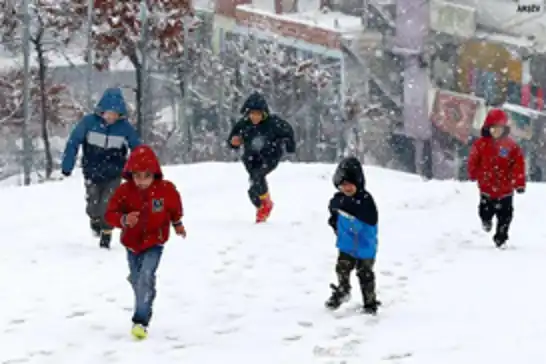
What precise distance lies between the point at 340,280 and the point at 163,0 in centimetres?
2845

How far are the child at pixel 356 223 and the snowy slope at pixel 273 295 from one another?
327mm

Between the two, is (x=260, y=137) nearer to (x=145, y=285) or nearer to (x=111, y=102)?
(x=111, y=102)

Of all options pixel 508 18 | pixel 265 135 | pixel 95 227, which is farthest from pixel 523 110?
pixel 95 227

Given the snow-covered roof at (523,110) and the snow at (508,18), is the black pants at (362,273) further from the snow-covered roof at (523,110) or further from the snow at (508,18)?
the snow at (508,18)

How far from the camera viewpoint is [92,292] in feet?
28.3

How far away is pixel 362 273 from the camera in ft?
25.4

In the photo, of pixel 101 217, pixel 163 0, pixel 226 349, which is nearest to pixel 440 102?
pixel 163 0

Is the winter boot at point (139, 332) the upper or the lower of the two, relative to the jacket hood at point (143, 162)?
lower

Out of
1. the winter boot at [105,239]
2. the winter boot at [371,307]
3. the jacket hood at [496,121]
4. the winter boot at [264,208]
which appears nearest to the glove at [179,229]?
the winter boot at [371,307]

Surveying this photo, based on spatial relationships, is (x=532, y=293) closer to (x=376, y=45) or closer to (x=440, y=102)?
(x=440, y=102)

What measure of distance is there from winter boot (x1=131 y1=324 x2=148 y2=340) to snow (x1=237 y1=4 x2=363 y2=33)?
3753cm

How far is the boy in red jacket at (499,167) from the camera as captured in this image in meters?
Result: 10.6

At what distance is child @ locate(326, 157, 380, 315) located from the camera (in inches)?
300

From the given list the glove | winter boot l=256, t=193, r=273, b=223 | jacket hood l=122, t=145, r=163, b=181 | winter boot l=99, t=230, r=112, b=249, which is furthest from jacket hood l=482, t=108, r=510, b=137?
jacket hood l=122, t=145, r=163, b=181
